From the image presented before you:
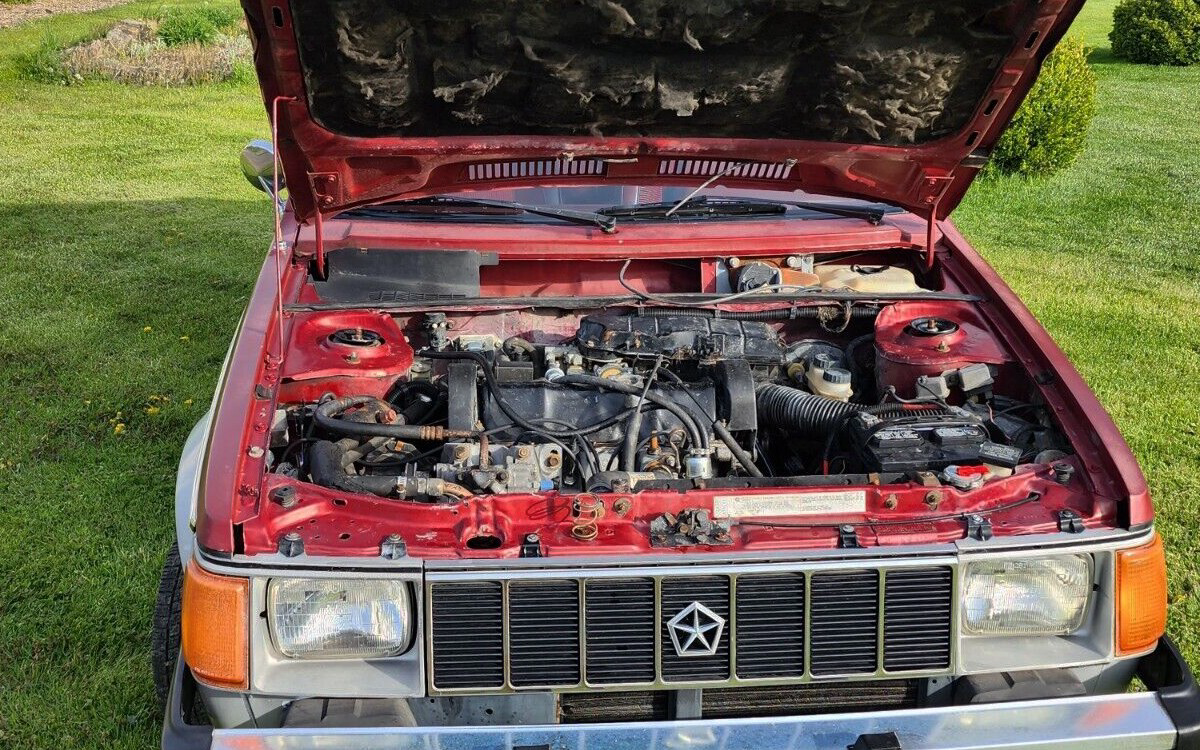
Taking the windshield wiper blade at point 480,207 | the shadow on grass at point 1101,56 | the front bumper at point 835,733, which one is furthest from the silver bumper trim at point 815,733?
the shadow on grass at point 1101,56

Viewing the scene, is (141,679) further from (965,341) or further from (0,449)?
(965,341)

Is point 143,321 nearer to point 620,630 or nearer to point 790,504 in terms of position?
point 620,630

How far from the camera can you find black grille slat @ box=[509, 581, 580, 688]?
86.1 inches

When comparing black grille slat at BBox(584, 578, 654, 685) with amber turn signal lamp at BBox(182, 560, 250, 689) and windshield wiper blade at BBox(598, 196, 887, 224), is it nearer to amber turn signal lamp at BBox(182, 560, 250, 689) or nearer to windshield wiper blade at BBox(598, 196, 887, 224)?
amber turn signal lamp at BBox(182, 560, 250, 689)

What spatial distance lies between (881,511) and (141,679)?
241 centimetres

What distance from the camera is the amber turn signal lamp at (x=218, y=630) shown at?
7.06ft

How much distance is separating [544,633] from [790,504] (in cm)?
67

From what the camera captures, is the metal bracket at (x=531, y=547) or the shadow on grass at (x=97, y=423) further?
the shadow on grass at (x=97, y=423)

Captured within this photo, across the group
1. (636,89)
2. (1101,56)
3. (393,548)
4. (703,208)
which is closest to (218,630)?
(393,548)

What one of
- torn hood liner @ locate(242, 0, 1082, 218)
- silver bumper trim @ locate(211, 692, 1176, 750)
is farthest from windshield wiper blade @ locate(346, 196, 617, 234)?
silver bumper trim @ locate(211, 692, 1176, 750)

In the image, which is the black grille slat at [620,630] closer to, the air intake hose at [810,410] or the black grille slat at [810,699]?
the black grille slat at [810,699]

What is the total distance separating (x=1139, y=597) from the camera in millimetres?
2299

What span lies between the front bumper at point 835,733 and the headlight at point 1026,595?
21 centimetres

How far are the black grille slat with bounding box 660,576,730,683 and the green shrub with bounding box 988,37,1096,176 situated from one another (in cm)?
759
